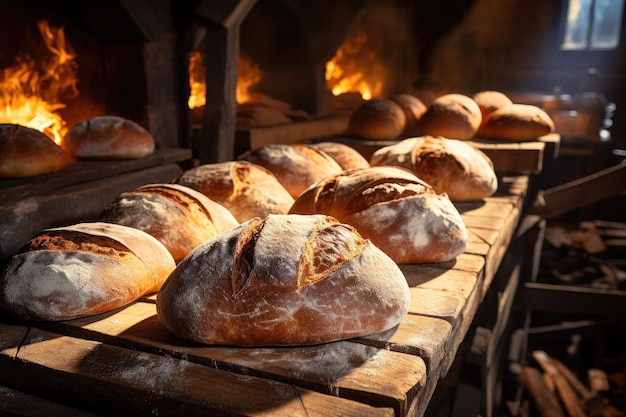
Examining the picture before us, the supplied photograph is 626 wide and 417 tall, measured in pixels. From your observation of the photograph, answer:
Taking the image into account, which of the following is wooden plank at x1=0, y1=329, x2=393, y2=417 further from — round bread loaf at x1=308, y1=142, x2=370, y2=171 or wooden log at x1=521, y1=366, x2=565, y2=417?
wooden log at x1=521, y1=366, x2=565, y2=417

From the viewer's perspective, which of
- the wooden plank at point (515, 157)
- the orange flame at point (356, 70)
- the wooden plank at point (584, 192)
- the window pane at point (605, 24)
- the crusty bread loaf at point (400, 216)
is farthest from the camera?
the window pane at point (605, 24)

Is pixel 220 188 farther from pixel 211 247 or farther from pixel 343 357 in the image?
pixel 343 357

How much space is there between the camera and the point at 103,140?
117 inches

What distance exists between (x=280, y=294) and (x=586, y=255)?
6955 millimetres

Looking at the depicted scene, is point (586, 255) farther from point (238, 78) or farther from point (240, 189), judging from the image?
point (240, 189)

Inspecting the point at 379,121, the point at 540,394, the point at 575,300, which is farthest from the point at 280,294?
the point at 540,394

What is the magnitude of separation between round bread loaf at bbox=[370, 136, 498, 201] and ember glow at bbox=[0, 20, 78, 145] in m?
2.26

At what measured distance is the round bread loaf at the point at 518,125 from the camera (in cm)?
378

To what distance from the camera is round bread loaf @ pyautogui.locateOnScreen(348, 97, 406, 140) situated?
13.0 feet

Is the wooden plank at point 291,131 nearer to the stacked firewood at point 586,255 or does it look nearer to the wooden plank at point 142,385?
the wooden plank at point 142,385

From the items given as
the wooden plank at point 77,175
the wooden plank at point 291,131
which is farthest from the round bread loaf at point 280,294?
the wooden plank at point 291,131

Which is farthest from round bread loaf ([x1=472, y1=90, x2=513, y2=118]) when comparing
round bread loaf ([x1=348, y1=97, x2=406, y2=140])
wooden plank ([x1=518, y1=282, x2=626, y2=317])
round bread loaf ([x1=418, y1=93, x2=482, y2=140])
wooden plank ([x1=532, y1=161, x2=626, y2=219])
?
wooden plank ([x1=518, y1=282, x2=626, y2=317])

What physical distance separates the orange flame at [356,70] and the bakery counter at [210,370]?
7.51 meters

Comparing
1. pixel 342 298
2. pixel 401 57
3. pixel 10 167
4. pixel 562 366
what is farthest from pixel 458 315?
pixel 401 57
